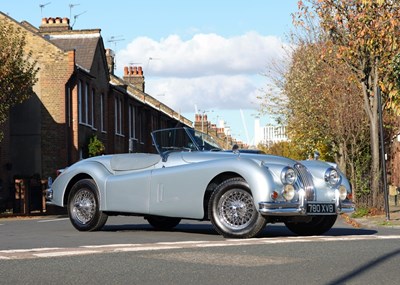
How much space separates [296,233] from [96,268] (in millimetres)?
5224

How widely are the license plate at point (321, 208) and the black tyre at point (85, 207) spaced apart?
335 cm

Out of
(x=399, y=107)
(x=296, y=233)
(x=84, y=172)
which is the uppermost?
(x=399, y=107)

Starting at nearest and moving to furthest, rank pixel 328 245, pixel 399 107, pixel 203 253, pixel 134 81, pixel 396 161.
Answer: pixel 203 253 < pixel 328 245 < pixel 399 107 < pixel 396 161 < pixel 134 81

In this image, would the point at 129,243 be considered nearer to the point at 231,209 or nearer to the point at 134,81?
the point at 231,209

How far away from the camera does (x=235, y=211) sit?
36.1 feet

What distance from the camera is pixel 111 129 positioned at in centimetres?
4581

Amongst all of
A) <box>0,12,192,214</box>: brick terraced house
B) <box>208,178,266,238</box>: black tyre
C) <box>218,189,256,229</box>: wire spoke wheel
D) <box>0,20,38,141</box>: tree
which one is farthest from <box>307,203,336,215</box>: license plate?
<box>0,12,192,214</box>: brick terraced house

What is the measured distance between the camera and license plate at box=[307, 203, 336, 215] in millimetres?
10922

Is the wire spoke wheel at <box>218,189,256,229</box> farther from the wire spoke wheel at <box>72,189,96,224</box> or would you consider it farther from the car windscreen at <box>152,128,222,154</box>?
the wire spoke wheel at <box>72,189,96,224</box>

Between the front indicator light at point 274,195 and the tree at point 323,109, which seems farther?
the tree at point 323,109

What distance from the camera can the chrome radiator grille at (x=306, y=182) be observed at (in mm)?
10977

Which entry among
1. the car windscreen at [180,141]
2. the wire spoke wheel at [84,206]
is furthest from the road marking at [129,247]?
the wire spoke wheel at [84,206]

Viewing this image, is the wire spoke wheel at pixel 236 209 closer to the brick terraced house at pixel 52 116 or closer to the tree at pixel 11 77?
the tree at pixel 11 77

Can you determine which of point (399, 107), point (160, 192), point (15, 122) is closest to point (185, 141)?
point (160, 192)
